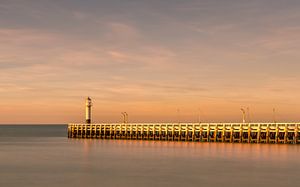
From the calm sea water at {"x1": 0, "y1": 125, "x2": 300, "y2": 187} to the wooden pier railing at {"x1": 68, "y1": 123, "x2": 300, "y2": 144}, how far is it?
596 centimetres

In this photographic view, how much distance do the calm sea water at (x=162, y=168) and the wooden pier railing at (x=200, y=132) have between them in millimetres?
5956

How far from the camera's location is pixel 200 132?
85.8 metres

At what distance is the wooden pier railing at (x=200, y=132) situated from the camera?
251ft

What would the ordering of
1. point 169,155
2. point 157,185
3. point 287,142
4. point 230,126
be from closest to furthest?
point 157,185
point 169,155
point 287,142
point 230,126

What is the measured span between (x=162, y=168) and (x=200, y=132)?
120ft

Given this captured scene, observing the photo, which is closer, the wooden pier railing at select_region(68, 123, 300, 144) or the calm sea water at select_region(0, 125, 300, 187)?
the calm sea water at select_region(0, 125, 300, 187)

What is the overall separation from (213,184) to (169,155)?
23344 mm

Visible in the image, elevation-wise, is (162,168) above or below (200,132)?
below

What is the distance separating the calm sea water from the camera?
41.2 m

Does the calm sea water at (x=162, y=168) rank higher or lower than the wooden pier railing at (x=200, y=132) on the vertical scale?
lower

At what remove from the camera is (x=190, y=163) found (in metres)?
54.2

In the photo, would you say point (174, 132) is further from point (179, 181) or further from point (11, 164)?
point (179, 181)

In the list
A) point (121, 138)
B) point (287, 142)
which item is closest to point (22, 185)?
point (287, 142)

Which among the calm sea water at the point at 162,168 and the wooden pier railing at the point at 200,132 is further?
the wooden pier railing at the point at 200,132
